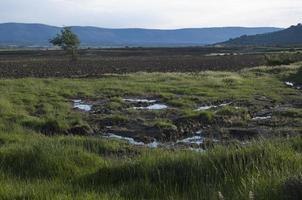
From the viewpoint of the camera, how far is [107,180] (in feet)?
26.7

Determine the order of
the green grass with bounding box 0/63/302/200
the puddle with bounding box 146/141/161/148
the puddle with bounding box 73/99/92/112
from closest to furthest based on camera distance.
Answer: the green grass with bounding box 0/63/302/200, the puddle with bounding box 146/141/161/148, the puddle with bounding box 73/99/92/112

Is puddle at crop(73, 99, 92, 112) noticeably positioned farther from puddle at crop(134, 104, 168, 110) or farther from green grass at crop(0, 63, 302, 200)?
green grass at crop(0, 63, 302, 200)

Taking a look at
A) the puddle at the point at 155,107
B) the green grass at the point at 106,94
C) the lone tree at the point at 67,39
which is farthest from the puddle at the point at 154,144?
the lone tree at the point at 67,39

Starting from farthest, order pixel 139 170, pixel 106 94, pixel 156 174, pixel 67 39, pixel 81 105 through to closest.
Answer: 1. pixel 67 39
2. pixel 106 94
3. pixel 81 105
4. pixel 139 170
5. pixel 156 174

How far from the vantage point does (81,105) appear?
2473 cm

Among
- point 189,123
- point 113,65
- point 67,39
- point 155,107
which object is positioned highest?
point 189,123

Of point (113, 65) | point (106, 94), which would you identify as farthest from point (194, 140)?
point (113, 65)

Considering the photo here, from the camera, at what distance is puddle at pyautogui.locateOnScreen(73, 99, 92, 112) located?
23.3m

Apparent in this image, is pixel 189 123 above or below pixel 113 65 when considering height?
above

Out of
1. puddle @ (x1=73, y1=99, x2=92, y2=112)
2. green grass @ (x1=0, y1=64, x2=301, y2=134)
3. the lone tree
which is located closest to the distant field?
the lone tree

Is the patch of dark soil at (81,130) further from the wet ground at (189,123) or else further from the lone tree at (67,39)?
the lone tree at (67,39)

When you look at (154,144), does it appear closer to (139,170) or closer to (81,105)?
(139,170)

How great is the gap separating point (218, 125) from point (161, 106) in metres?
5.87

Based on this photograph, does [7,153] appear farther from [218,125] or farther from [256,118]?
[256,118]
